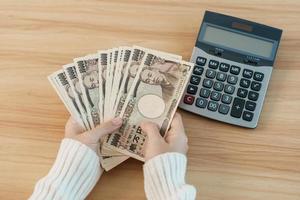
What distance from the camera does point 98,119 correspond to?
707 mm

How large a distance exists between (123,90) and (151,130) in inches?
3.6

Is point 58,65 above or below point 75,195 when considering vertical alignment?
above

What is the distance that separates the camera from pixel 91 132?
0.68 meters

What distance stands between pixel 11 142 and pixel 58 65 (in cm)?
16

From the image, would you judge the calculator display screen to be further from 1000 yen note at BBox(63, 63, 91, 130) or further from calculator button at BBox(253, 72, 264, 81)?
1000 yen note at BBox(63, 63, 91, 130)

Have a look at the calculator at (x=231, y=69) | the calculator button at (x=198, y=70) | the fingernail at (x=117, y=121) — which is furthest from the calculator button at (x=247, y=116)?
the fingernail at (x=117, y=121)

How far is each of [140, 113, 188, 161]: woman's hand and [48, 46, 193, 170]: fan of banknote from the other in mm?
13

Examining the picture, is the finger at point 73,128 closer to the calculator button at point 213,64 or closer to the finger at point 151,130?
the finger at point 151,130

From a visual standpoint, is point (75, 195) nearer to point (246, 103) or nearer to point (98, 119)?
point (98, 119)

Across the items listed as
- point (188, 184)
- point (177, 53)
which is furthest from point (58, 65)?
point (188, 184)

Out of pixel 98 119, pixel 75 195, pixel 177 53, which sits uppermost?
pixel 177 53

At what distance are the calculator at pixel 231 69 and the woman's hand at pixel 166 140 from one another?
5 cm

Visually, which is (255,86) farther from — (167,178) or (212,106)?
(167,178)

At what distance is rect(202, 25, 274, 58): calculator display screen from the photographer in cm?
75
